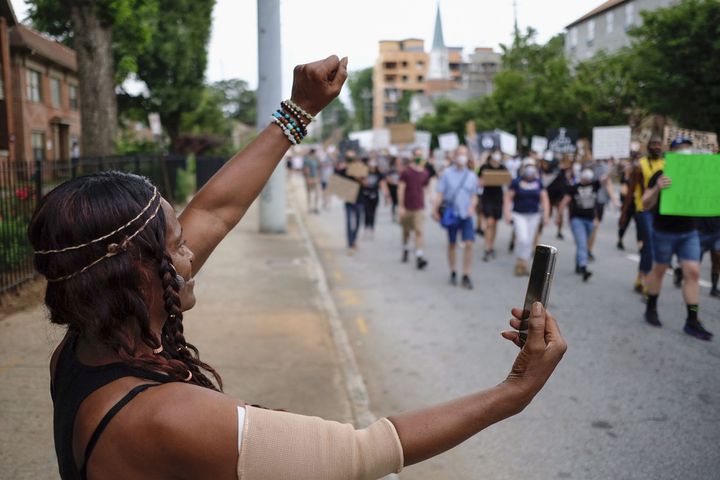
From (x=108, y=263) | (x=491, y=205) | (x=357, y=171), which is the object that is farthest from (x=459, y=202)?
(x=108, y=263)

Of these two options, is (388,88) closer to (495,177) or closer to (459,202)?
(495,177)

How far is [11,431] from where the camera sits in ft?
12.5

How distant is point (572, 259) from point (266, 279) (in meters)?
5.27

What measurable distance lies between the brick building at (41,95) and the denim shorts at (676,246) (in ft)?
77.2

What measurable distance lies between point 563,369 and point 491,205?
6.65 m

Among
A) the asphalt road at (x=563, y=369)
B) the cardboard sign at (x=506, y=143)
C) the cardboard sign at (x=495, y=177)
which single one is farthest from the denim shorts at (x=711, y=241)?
the cardboard sign at (x=506, y=143)

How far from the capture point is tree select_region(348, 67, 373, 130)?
11531 cm

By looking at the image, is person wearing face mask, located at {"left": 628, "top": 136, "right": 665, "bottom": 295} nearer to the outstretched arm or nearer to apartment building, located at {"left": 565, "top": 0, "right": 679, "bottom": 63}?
apartment building, located at {"left": 565, "top": 0, "right": 679, "bottom": 63}

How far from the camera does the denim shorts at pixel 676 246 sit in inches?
251

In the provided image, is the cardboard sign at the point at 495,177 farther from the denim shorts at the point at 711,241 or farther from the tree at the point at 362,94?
the tree at the point at 362,94

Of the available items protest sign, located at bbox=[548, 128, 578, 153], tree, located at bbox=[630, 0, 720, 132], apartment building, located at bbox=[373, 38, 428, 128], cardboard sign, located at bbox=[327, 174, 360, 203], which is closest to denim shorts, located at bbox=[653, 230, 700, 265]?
tree, located at bbox=[630, 0, 720, 132]

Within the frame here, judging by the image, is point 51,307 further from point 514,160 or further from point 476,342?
point 514,160

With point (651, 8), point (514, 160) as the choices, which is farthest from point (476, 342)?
point (514, 160)

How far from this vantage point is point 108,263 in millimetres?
1410
